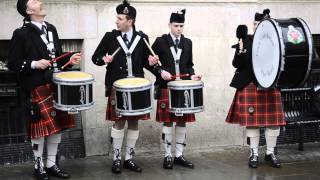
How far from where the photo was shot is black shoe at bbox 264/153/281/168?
23.6 ft

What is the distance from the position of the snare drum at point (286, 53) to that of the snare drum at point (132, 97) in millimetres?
1344

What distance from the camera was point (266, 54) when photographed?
6570 mm

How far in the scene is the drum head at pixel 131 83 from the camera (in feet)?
20.4

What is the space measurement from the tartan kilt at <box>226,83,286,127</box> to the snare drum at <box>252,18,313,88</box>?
0.58 metres

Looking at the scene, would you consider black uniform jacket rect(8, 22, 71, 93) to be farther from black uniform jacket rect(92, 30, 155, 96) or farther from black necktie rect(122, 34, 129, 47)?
black necktie rect(122, 34, 129, 47)

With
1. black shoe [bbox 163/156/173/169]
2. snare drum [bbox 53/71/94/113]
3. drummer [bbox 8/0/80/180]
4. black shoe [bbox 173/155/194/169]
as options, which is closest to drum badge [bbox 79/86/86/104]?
snare drum [bbox 53/71/94/113]

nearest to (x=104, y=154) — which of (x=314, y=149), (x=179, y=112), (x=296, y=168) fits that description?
(x=179, y=112)

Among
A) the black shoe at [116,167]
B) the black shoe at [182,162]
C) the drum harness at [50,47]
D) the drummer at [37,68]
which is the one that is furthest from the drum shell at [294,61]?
the drum harness at [50,47]

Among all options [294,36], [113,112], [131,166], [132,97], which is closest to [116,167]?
[131,166]

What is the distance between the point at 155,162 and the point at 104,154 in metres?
0.75

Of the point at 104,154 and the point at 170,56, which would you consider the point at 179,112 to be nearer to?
the point at 170,56

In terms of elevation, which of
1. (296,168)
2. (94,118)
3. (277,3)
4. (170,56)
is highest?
(277,3)

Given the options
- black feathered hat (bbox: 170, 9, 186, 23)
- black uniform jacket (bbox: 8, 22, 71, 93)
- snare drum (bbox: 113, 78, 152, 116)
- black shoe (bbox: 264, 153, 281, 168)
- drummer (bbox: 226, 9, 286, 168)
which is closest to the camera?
black uniform jacket (bbox: 8, 22, 71, 93)

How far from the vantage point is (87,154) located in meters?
7.71
